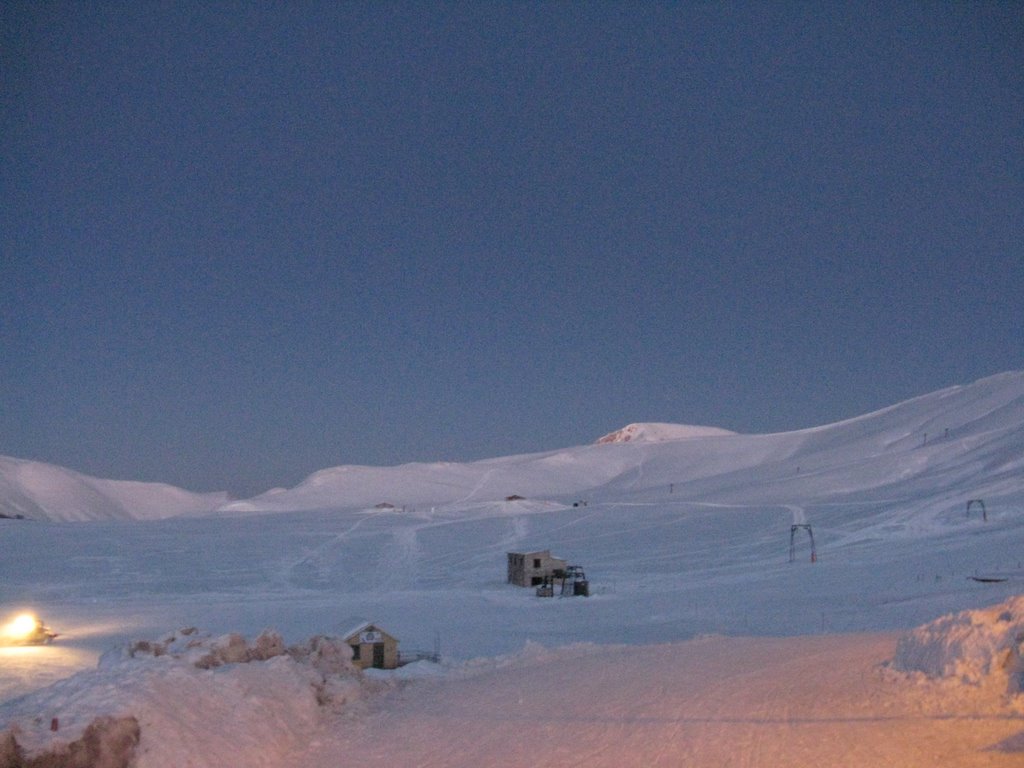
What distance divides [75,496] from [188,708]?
456ft

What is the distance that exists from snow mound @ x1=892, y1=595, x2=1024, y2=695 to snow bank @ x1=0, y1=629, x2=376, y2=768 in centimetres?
637

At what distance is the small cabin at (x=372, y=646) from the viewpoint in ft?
63.1

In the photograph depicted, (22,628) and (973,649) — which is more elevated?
(973,649)

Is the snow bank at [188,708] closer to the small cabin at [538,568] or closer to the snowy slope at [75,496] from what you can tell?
the small cabin at [538,568]

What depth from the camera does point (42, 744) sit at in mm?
6973

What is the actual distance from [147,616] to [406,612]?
9461 mm

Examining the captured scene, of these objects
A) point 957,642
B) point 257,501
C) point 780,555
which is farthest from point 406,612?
point 257,501

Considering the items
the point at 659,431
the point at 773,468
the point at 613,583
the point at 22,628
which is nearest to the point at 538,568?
the point at 613,583

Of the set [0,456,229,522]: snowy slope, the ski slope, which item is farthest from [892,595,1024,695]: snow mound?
[0,456,229,522]: snowy slope

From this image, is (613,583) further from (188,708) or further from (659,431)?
(659,431)

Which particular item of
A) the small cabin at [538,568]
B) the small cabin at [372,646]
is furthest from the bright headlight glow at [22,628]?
the small cabin at [538,568]

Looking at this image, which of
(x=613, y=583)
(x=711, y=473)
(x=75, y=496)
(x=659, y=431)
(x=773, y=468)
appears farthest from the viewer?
(x=659, y=431)

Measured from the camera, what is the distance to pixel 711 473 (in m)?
104

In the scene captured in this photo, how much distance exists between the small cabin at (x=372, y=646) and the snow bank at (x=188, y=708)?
7871 mm
